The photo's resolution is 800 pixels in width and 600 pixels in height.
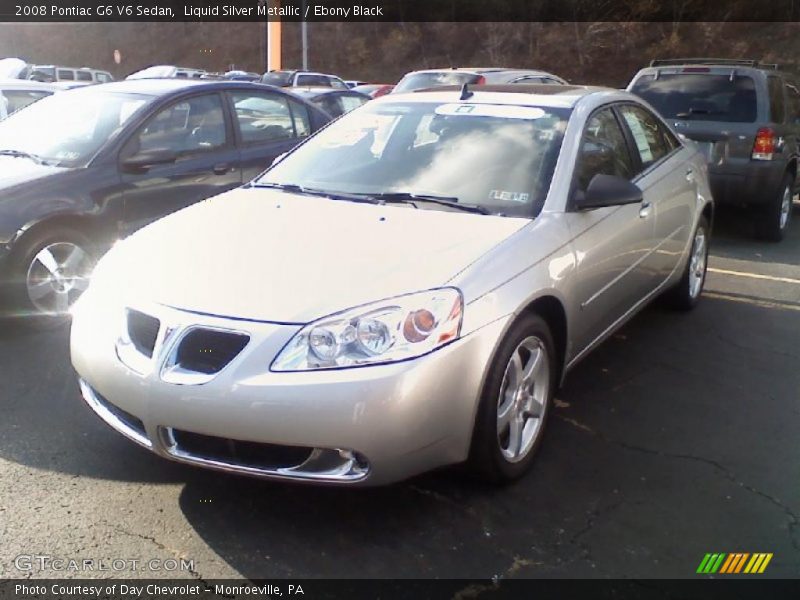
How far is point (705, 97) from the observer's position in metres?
8.28

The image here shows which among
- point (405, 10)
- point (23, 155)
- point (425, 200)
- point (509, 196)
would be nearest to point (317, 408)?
point (425, 200)

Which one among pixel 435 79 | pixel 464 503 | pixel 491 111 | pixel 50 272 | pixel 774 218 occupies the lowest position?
pixel 774 218

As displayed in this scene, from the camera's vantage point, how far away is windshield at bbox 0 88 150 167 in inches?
213

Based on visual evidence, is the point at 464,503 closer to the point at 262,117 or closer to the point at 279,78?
the point at 262,117

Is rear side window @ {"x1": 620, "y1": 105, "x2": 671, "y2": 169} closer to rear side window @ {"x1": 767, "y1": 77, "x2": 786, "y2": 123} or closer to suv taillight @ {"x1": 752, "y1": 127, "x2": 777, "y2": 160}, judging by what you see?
suv taillight @ {"x1": 752, "y1": 127, "x2": 777, "y2": 160}

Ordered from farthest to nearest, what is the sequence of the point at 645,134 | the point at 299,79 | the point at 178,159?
the point at 299,79 → the point at 178,159 → the point at 645,134

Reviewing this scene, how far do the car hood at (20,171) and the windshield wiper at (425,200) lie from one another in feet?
8.08

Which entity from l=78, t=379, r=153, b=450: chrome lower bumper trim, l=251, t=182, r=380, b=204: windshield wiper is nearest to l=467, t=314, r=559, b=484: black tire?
l=251, t=182, r=380, b=204: windshield wiper

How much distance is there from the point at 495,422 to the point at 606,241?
136cm

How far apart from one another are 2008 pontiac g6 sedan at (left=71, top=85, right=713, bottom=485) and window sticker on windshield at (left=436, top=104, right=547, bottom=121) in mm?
12

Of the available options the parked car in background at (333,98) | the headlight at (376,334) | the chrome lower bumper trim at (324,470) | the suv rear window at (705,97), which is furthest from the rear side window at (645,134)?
the parked car in background at (333,98)

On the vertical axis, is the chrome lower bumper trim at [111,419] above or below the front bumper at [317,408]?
below

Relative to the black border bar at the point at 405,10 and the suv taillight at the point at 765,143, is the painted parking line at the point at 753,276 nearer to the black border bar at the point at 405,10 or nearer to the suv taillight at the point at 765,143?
the suv taillight at the point at 765,143

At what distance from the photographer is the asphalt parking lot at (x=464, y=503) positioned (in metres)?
2.80
